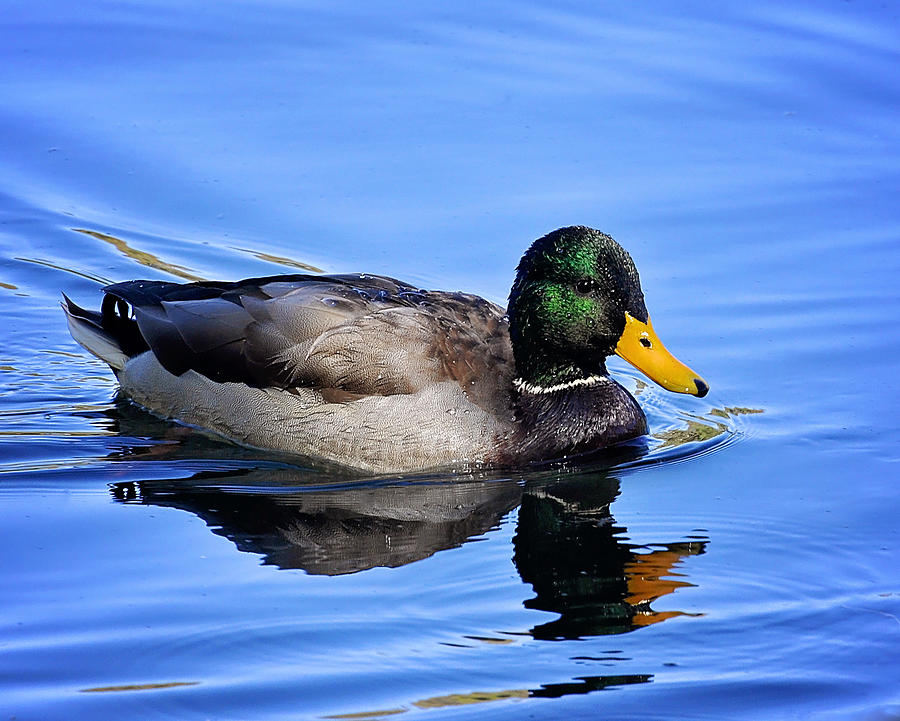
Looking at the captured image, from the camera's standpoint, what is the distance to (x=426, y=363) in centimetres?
870

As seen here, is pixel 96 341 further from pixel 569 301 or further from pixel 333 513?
pixel 569 301

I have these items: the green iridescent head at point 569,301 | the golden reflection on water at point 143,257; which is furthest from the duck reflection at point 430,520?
the golden reflection on water at point 143,257

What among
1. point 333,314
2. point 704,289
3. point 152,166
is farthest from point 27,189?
point 704,289

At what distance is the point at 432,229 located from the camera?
11.2 metres

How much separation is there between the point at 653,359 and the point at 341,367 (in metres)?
1.81

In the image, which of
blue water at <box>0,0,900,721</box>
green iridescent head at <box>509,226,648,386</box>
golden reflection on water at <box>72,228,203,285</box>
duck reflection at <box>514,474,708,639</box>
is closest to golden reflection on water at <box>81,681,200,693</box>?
blue water at <box>0,0,900,721</box>

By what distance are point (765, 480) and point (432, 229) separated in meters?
3.82

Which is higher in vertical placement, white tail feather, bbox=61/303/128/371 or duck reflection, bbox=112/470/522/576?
white tail feather, bbox=61/303/128/371

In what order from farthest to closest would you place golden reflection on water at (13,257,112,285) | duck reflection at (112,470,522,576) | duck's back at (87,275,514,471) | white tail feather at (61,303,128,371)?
golden reflection on water at (13,257,112,285), white tail feather at (61,303,128,371), duck's back at (87,275,514,471), duck reflection at (112,470,522,576)

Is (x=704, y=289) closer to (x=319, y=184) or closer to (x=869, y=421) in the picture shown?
(x=869, y=421)

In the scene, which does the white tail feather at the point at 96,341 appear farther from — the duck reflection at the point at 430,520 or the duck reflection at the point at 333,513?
the duck reflection at the point at 333,513

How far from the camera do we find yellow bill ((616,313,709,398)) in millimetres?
8695

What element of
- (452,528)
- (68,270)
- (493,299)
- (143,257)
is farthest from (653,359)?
(68,270)

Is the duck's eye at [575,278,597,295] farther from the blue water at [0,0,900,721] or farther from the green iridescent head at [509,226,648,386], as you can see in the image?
the blue water at [0,0,900,721]
